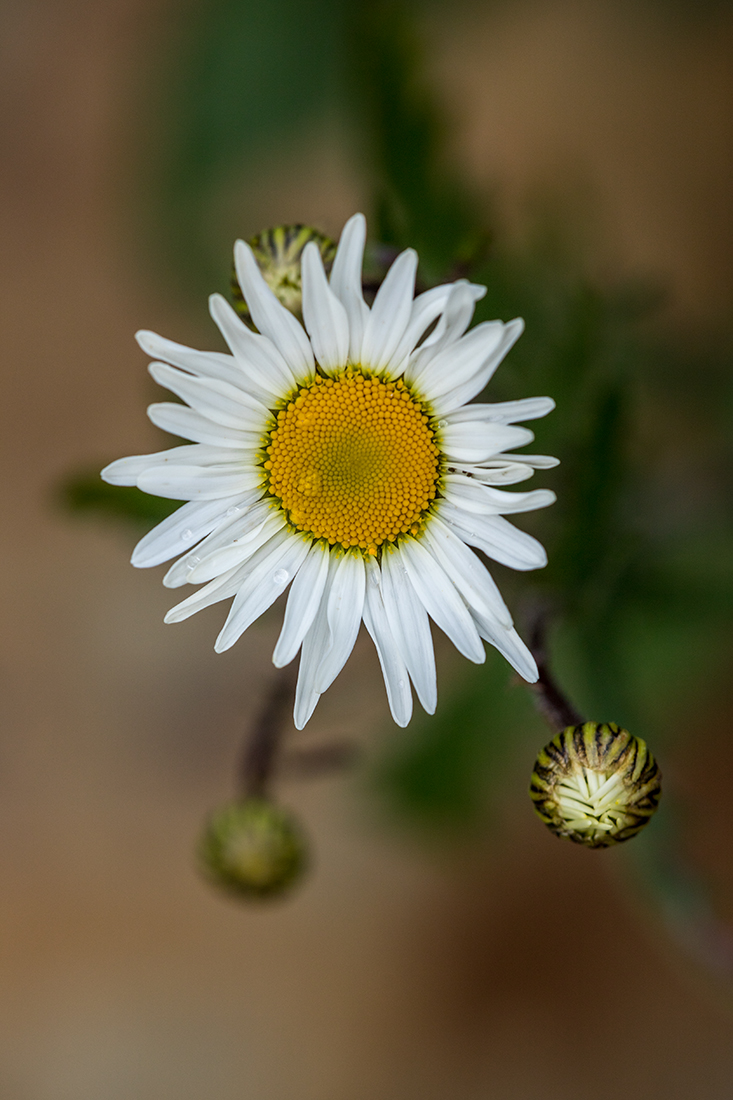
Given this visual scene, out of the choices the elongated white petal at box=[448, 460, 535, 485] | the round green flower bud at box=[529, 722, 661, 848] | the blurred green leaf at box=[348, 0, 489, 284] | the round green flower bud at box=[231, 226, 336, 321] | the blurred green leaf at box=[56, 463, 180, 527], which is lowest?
the round green flower bud at box=[529, 722, 661, 848]

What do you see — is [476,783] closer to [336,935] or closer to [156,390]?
[336,935]

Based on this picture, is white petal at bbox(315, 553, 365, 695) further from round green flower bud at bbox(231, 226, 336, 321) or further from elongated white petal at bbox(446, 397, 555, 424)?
round green flower bud at bbox(231, 226, 336, 321)

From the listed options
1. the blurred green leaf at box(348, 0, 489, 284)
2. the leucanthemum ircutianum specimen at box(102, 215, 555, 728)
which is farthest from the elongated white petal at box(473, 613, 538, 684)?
the blurred green leaf at box(348, 0, 489, 284)

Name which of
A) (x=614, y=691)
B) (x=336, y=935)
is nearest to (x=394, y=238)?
(x=614, y=691)

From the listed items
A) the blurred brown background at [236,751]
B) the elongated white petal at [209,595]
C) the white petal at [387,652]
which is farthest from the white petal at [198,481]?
the blurred brown background at [236,751]

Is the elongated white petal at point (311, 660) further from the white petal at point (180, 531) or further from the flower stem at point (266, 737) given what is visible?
the flower stem at point (266, 737)

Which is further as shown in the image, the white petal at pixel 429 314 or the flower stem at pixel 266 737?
the flower stem at pixel 266 737

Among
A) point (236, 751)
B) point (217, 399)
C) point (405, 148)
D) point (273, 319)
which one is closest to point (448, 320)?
point (273, 319)

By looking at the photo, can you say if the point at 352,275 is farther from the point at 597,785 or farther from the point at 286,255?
the point at 597,785
